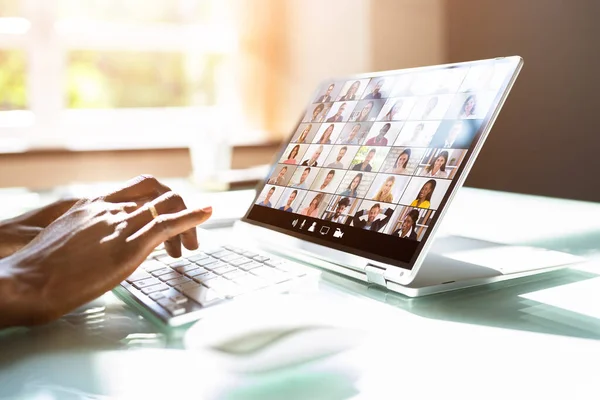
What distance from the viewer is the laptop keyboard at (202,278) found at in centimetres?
55

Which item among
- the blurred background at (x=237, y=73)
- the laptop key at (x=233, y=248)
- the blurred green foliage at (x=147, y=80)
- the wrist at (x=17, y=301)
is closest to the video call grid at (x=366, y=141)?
→ the laptop key at (x=233, y=248)

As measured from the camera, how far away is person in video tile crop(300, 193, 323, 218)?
2.55 ft

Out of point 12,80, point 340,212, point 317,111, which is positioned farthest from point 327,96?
point 12,80

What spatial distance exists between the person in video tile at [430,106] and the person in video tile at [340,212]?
135mm

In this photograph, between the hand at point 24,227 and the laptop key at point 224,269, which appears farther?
the hand at point 24,227

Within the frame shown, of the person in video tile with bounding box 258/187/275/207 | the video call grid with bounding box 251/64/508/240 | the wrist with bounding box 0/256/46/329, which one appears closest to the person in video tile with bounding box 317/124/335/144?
the video call grid with bounding box 251/64/508/240

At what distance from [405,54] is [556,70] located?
84 cm

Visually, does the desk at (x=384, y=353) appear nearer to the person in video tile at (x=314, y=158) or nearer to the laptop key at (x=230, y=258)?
the laptop key at (x=230, y=258)

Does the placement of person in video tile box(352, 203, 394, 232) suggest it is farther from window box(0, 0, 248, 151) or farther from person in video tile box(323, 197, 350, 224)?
window box(0, 0, 248, 151)

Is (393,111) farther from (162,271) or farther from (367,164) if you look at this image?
(162,271)

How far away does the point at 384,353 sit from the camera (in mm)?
480

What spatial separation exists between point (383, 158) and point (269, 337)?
0.30 metres

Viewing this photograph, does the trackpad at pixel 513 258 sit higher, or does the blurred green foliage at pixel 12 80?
the blurred green foliage at pixel 12 80

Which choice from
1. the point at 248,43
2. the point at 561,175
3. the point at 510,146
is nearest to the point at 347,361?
the point at 561,175
